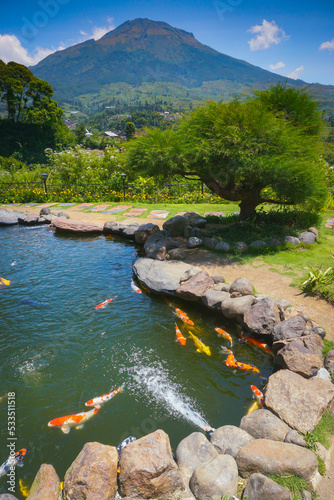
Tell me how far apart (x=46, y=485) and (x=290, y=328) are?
412cm

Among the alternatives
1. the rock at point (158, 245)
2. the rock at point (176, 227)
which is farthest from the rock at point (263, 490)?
the rock at point (176, 227)

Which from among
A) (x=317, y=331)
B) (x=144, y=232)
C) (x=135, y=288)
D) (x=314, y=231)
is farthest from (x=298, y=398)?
(x=144, y=232)

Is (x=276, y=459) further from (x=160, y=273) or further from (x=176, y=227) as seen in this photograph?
(x=176, y=227)

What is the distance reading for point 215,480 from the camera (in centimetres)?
291

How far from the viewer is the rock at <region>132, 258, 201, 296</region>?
7047 mm

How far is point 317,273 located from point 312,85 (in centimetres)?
670

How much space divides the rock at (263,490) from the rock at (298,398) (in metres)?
0.97

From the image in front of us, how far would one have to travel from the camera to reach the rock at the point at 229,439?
11.0 feet

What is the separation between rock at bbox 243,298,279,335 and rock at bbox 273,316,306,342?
17 centimetres

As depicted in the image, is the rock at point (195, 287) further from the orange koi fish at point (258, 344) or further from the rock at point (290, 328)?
the rock at point (290, 328)

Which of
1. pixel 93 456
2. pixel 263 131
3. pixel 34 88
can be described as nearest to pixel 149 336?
pixel 93 456

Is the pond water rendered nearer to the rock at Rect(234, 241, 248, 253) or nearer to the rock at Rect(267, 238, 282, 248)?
the rock at Rect(234, 241, 248, 253)

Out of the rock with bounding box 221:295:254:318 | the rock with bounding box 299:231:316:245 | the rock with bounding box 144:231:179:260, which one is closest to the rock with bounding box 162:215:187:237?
the rock with bounding box 144:231:179:260

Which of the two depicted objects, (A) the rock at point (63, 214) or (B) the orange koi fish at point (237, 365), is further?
(A) the rock at point (63, 214)
